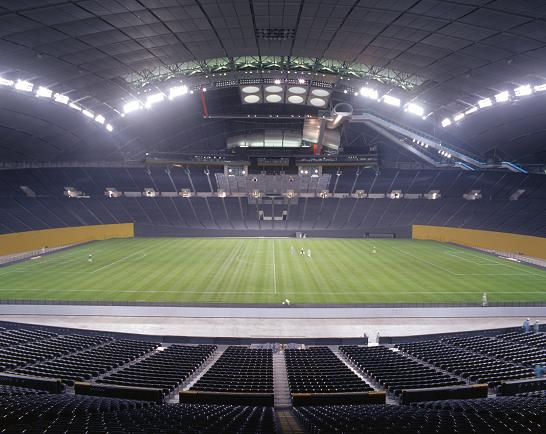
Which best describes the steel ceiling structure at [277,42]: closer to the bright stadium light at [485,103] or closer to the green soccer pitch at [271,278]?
the bright stadium light at [485,103]

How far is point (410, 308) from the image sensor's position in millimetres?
27078

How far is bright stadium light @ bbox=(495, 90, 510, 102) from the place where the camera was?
36812mm

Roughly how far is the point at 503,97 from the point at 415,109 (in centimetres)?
1300

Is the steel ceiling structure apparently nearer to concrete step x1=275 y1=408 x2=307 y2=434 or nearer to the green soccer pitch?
the green soccer pitch

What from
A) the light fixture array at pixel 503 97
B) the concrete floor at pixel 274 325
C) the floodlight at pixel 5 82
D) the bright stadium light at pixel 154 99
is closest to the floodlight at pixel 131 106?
the bright stadium light at pixel 154 99

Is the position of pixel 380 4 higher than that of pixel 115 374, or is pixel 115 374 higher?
pixel 380 4

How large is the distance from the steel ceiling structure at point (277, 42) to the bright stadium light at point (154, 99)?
245cm

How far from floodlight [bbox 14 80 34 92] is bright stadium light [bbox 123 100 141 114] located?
14.3m

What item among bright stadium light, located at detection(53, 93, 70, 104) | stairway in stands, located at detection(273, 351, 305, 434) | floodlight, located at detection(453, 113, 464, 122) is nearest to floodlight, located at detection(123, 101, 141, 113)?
bright stadium light, located at detection(53, 93, 70, 104)

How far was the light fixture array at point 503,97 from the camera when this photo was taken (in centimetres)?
3409

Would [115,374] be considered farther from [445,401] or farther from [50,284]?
[50,284]

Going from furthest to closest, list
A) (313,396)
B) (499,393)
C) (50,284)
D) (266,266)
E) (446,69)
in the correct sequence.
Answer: (266,266)
(446,69)
(50,284)
(499,393)
(313,396)

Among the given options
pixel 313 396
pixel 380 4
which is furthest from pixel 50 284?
pixel 380 4

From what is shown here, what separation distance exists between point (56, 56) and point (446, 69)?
3692 centimetres
